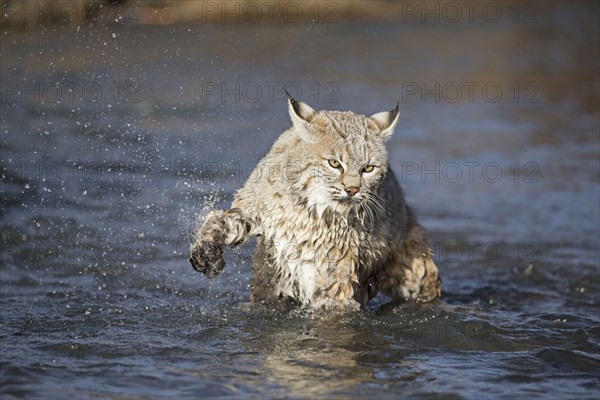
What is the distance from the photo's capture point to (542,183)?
1366cm

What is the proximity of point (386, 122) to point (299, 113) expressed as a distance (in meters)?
0.72

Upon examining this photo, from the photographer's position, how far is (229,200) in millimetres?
9742

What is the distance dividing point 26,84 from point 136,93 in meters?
1.67

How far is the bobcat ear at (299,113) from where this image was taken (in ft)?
23.8

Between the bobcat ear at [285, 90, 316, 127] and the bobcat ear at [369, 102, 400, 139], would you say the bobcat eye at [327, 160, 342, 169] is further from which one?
the bobcat ear at [369, 102, 400, 139]

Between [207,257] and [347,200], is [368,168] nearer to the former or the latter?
[347,200]

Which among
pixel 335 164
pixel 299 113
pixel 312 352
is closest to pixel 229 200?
pixel 299 113

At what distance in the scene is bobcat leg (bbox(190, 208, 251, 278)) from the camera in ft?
23.4

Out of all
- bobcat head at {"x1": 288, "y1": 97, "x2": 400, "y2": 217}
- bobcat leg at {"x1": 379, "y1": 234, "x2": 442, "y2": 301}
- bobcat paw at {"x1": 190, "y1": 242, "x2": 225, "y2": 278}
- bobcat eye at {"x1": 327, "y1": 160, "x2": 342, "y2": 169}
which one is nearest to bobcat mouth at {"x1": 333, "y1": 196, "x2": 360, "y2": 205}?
bobcat head at {"x1": 288, "y1": 97, "x2": 400, "y2": 217}

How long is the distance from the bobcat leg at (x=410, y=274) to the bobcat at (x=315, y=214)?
0.44 metres

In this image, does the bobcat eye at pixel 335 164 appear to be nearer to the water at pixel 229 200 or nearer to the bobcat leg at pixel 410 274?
the water at pixel 229 200

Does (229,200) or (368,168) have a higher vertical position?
(368,168)

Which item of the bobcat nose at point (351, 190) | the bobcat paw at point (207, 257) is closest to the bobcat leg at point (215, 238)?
the bobcat paw at point (207, 257)

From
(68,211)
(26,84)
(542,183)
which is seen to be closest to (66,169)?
(68,211)
